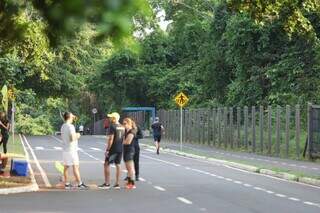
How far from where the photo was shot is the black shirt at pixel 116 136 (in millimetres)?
17594

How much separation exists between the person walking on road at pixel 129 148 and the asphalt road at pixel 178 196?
378 millimetres

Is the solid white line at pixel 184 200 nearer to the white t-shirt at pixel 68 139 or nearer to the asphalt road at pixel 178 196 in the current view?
the asphalt road at pixel 178 196

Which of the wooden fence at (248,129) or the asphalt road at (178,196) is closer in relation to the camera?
the asphalt road at (178,196)

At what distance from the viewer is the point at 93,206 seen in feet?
44.4

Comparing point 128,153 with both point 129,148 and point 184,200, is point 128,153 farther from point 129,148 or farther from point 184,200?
point 184,200

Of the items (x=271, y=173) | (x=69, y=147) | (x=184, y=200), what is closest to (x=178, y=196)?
(x=184, y=200)

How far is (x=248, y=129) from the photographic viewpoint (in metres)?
42.5

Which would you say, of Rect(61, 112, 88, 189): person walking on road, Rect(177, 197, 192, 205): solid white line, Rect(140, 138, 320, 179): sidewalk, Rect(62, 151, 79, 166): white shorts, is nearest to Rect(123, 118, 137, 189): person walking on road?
Rect(61, 112, 88, 189): person walking on road

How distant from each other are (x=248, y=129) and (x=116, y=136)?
84.1 feet

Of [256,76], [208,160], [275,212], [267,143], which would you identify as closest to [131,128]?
[275,212]

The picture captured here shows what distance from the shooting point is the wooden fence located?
35.5 m

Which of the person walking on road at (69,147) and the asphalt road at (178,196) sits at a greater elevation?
the person walking on road at (69,147)

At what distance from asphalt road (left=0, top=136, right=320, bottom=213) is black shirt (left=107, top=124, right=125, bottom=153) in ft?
3.73

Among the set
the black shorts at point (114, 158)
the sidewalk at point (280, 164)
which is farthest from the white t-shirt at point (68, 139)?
the sidewalk at point (280, 164)
